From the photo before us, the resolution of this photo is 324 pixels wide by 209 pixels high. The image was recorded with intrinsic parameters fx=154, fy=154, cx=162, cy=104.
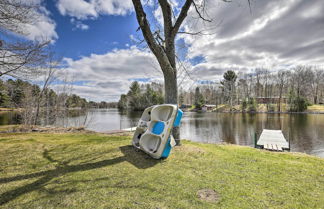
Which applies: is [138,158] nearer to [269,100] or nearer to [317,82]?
[269,100]

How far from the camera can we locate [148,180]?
2.59 meters

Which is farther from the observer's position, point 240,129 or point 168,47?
point 240,129

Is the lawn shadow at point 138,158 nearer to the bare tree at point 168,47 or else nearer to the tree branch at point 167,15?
the bare tree at point 168,47

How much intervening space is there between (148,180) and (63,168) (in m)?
1.77

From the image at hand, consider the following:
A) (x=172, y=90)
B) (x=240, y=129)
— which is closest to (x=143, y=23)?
(x=172, y=90)

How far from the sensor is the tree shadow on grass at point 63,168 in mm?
2223

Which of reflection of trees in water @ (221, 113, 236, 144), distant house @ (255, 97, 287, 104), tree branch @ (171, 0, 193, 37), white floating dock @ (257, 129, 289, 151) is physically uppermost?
tree branch @ (171, 0, 193, 37)

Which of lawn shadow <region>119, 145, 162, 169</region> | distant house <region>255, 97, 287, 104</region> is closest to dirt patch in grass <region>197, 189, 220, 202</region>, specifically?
lawn shadow <region>119, 145, 162, 169</region>

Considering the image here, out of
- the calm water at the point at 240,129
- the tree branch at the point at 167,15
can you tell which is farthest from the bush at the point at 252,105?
the tree branch at the point at 167,15

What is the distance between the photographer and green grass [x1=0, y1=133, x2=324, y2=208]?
2.02 meters

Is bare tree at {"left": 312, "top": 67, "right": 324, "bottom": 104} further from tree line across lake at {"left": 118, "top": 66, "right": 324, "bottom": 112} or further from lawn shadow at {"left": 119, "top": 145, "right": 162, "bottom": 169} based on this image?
lawn shadow at {"left": 119, "top": 145, "right": 162, "bottom": 169}

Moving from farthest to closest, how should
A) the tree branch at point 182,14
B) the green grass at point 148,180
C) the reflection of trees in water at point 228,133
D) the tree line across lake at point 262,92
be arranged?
the tree line across lake at point 262,92, the reflection of trees in water at point 228,133, the tree branch at point 182,14, the green grass at point 148,180

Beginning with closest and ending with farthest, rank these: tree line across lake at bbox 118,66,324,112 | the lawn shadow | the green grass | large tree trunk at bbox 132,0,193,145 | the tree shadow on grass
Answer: the green grass, the tree shadow on grass, the lawn shadow, large tree trunk at bbox 132,0,193,145, tree line across lake at bbox 118,66,324,112

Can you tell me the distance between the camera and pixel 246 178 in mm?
2695
